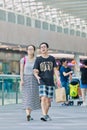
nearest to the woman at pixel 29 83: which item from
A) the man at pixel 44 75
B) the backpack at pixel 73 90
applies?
the man at pixel 44 75

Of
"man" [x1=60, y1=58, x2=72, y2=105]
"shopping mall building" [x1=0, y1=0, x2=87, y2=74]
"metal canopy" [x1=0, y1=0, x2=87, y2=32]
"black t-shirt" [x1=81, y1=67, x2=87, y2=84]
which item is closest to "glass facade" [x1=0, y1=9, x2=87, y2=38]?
"shopping mall building" [x1=0, y1=0, x2=87, y2=74]

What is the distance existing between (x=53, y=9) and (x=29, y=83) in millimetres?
37691

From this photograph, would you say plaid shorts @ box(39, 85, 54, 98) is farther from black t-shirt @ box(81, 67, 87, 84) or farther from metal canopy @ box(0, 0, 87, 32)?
metal canopy @ box(0, 0, 87, 32)

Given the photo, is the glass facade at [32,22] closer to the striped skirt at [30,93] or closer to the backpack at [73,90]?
the backpack at [73,90]

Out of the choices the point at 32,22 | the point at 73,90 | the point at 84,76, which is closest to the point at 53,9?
the point at 32,22

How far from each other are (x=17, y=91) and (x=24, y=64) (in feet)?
27.8

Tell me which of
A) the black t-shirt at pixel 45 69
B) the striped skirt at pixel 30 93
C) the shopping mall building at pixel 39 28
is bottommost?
the striped skirt at pixel 30 93

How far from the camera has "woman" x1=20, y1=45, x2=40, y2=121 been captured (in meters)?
11.5

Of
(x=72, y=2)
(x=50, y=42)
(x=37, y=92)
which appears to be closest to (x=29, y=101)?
(x=37, y=92)

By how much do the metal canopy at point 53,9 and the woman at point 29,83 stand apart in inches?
1194

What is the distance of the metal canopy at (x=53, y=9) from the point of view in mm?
43019

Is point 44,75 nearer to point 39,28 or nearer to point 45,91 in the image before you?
point 45,91

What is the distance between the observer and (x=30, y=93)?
11.6 metres

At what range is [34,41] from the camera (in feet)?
150
